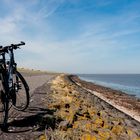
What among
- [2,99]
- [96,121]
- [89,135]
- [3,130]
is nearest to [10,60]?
[2,99]

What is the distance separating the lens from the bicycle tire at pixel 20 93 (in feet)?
31.6

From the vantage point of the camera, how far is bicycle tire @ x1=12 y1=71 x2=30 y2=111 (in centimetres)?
964

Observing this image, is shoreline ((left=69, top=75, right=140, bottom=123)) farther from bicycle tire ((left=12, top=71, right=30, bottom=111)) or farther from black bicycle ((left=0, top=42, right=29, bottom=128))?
black bicycle ((left=0, top=42, right=29, bottom=128))

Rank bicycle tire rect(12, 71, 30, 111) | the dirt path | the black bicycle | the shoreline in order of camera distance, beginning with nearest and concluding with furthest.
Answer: the dirt path
the black bicycle
bicycle tire rect(12, 71, 30, 111)
the shoreline

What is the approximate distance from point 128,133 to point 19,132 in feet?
12.2

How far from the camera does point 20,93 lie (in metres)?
10.3

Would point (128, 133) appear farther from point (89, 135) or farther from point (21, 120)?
point (21, 120)

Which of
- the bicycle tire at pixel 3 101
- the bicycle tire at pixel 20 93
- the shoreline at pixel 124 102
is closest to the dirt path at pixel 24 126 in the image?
the bicycle tire at pixel 3 101

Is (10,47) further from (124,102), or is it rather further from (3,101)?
(124,102)

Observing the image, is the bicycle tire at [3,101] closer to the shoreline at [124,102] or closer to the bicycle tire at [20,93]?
the bicycle tire at [20,93]

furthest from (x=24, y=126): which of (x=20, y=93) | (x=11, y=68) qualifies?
(x=11, y=68)

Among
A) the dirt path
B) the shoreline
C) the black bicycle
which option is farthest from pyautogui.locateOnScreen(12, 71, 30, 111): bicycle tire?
the shoreline

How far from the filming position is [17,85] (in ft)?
32.3

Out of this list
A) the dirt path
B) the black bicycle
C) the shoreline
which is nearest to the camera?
the dirt path
